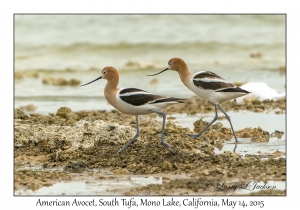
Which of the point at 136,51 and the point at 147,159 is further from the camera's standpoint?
the point at 136,51

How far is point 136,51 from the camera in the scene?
18562mm

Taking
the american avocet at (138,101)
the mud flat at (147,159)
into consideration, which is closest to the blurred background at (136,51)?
the mud flat at (147,159)

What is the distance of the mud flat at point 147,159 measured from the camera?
670 centimetres

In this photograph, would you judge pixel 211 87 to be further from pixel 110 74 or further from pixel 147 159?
pixel 147 159

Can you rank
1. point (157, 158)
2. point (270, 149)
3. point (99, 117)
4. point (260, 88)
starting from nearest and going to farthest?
1. point (157, 158)
2. point (270, 149)
3. point (99, 117)
4. point (260, 88)

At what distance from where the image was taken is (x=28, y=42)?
19453mm

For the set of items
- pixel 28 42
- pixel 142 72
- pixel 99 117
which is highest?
pixel 28 42

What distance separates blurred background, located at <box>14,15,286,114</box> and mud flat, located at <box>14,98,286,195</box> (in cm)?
449

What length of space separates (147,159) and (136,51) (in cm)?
1111

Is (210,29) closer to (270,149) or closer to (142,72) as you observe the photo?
(142,72)

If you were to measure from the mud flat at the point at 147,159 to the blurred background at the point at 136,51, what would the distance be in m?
4.49

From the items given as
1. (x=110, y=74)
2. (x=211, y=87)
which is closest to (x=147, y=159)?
(x=110, y=74)

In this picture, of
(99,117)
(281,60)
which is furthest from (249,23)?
(99,117)
